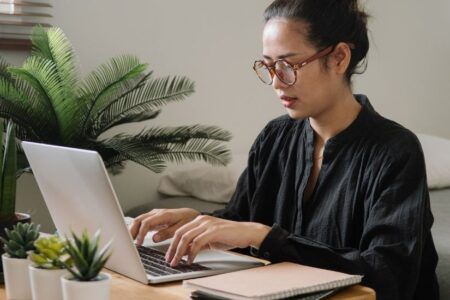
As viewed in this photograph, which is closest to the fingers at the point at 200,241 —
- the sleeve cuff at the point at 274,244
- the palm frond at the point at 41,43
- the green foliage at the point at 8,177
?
the sleeve cuff at the point at 274,244

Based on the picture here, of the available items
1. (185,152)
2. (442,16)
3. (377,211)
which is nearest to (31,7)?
(185,152)

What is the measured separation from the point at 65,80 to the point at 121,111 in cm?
24

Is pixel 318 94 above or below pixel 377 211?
above

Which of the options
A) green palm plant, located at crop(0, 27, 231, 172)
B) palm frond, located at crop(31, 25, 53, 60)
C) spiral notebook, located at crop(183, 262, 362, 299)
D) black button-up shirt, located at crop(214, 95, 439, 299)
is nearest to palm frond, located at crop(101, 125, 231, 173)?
green palm plant, located at crop(0, 27, 231, 172)

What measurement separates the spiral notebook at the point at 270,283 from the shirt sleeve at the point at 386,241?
11 cm

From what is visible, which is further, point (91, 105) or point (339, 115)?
point (91, 105)

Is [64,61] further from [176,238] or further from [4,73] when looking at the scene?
[176,238]

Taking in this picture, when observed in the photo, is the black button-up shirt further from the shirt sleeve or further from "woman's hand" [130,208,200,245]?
"woman's hand" [130,208,200,245]

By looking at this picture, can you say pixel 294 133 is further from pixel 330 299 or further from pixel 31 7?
pixel 31 7

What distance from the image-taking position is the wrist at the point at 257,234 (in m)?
1.44

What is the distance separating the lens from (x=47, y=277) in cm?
116

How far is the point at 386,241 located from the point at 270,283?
0.37 meters

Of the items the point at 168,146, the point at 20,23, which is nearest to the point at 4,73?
the point at 20,23

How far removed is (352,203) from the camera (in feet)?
5.55
